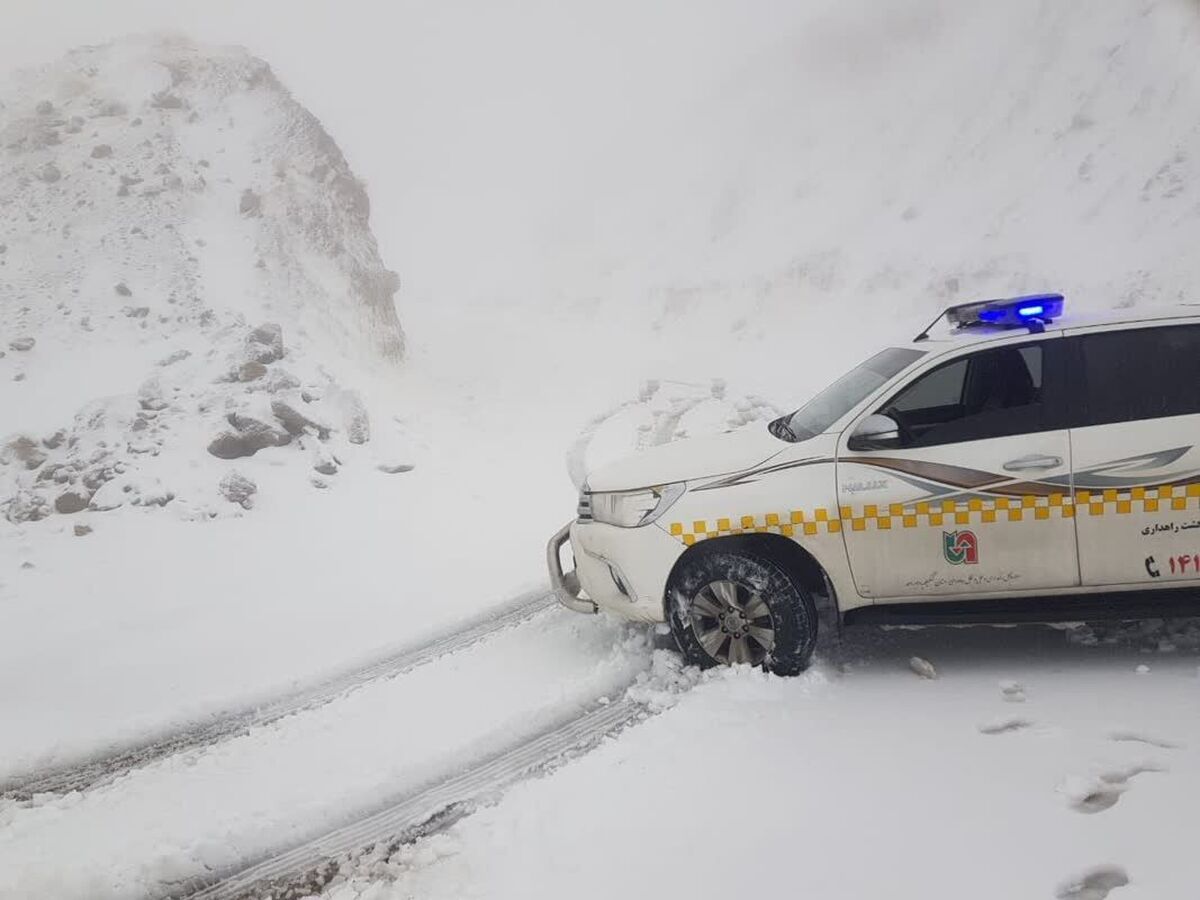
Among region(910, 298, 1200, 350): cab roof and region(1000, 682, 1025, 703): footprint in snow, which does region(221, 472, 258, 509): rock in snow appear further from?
region(1000, 682, 1025, 703): footprint in snow

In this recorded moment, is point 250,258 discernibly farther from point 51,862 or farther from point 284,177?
point 51,862

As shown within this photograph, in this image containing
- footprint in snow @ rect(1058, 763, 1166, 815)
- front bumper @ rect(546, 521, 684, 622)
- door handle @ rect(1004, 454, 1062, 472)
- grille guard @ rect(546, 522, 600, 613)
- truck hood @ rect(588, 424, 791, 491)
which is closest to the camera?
footprint in snow @ rect(1058, 763, 1166, 815)

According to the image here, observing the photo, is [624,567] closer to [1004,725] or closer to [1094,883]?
[1004,725]

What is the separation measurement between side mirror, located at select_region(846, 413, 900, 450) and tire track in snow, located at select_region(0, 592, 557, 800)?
2890mm

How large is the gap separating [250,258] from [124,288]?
Result: 3.02 meters

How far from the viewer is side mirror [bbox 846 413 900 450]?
3975mm

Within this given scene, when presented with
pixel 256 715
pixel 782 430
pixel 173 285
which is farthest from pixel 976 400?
pixel 173 285

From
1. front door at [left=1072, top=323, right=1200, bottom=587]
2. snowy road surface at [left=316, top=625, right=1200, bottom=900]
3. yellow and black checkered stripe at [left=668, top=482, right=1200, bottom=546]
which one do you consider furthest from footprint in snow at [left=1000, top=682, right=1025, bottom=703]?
yellow and black checkered stripe at [left=668, top=482, right=1200, bottom=546]

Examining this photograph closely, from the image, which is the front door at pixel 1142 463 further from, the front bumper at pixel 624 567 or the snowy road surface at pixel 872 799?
the front bumper at pixel 624 567

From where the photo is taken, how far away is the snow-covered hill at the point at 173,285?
34.7 feet

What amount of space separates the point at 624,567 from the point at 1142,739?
2.48 m

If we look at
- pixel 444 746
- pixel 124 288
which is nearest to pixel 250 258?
pixel 124 288

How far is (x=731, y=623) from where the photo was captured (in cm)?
418

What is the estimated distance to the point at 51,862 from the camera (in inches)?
131
